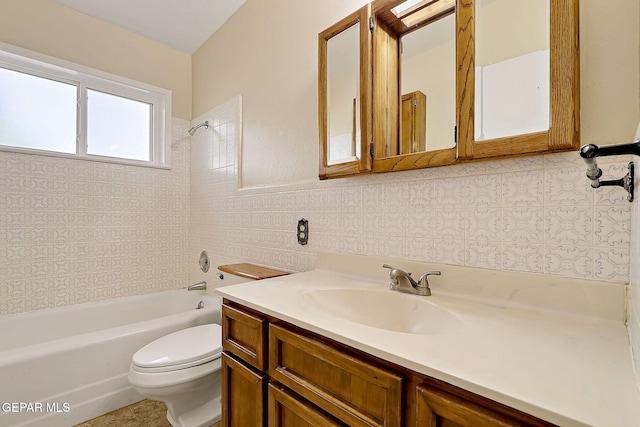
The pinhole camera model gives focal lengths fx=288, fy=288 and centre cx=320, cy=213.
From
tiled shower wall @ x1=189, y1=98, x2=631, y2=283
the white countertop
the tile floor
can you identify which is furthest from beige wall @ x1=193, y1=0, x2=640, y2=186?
the tile floor

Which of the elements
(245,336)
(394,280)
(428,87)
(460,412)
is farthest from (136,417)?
(428,87)

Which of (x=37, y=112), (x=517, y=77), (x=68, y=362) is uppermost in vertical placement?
(x=37, y=112)

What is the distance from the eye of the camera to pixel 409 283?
102 cm

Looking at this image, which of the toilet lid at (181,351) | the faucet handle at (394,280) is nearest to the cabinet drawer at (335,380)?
the faucet handle at (394,280)

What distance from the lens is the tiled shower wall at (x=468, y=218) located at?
78cm

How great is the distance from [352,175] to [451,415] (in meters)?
0.94

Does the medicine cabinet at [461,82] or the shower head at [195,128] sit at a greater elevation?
the shower head at [195,128]

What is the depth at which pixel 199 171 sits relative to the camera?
2.58m

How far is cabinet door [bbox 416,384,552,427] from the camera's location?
0.46 metres

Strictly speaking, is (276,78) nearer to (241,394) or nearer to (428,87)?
(428,87)

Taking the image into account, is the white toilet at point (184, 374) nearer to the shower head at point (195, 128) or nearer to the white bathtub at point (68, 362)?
the white bathtub at point (68, 362)

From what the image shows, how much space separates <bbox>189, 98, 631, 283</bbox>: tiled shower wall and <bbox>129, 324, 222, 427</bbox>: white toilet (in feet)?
1.88

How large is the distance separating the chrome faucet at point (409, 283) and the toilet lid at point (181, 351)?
38.3 inches

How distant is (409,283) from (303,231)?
0.70 metres
